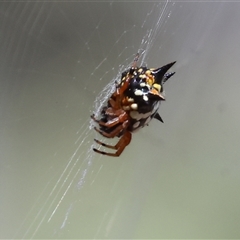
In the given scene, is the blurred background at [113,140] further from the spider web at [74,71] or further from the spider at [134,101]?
the spider at [134,101]

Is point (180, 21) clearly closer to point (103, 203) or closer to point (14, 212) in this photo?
point (103, 203)

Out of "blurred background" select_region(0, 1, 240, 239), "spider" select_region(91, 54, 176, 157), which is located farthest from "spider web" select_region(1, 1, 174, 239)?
"spider" select_region(91, 54, 176, 157)

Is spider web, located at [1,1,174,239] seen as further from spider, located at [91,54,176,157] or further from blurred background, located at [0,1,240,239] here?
spider, located at [91,54,176,157]

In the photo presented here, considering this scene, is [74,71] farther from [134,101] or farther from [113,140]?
[134,101]

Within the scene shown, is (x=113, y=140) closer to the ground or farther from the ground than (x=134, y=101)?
closer to the ground

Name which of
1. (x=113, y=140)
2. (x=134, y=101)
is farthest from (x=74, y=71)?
(x=134, y=101)

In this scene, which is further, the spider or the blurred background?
the blurred background
